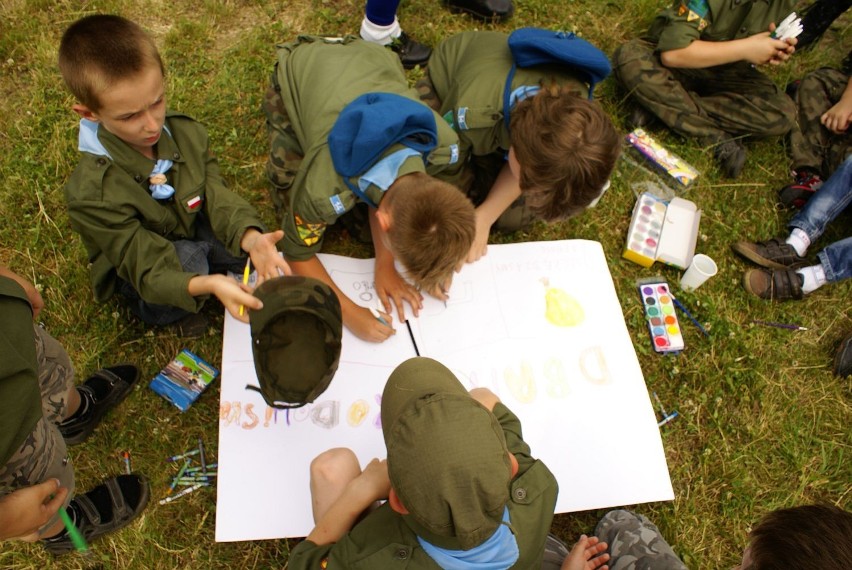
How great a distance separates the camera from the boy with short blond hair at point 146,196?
1570 millimetres

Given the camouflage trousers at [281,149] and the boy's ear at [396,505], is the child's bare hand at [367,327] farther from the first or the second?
the boy's ear at [396,505]

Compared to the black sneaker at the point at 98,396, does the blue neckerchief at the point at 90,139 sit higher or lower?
higher

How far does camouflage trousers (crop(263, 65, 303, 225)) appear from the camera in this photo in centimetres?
212

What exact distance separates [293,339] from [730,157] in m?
2.22

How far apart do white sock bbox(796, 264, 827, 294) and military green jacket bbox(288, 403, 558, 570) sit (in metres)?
1.66

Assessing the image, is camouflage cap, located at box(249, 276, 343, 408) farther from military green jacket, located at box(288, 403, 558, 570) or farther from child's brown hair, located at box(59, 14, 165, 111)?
child's brown hair, located at box(59, 14, 165, 111)

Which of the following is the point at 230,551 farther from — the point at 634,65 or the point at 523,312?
the point at 634,65

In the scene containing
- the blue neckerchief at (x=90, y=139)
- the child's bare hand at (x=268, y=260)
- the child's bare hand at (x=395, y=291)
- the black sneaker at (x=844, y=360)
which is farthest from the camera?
the black sneaker at (x=844, y=360)

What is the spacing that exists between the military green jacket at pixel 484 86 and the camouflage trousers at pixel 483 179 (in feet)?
0.32

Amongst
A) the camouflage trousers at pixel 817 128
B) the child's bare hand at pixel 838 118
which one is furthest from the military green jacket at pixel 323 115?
the child's bare hand at pixel 838 118

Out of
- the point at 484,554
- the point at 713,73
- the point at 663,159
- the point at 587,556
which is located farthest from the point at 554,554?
the point at 713,73

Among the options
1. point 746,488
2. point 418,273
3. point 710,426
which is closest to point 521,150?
point 418,273

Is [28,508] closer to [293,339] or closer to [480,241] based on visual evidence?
[293,339]

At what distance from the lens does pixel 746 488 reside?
2.01 meters
